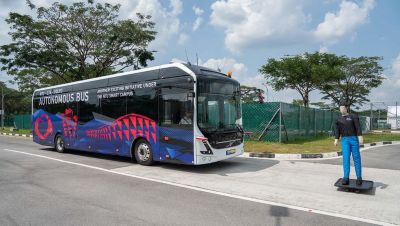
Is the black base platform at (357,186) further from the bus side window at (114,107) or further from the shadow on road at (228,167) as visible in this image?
the bus side window at (114,107)

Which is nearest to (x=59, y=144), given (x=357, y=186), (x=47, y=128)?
(x=47, y=128)

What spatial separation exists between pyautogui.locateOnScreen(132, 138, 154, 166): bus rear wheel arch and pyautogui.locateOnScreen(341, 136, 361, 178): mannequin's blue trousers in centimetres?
563

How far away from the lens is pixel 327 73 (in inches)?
1196

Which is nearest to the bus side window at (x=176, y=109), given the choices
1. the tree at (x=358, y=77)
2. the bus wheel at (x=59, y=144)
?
the bus wheel at (x=59, y=144)

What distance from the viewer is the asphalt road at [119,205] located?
Result: 5508 millimetres

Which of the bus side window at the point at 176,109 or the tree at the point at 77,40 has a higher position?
the tree at the point at 77,40

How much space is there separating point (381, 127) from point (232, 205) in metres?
51.3

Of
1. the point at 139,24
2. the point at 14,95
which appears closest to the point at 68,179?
the point at 139,24

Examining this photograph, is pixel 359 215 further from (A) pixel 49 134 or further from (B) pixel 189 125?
(A) pixel 49 134

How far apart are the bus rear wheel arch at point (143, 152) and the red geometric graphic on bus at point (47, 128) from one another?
21.0 feet

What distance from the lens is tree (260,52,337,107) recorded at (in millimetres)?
31559

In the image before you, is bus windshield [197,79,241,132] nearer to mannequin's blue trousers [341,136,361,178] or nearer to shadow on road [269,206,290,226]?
mannequin's blue trousers [341,136,361,178]

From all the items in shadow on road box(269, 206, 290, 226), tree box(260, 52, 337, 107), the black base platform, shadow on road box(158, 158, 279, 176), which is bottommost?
shadow on road box(269, 206, 290, 226)

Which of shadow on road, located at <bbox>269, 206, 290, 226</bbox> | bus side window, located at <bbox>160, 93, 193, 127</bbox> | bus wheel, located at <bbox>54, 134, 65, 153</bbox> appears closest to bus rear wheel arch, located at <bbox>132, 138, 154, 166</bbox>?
bus side window, located at <bbox>160, 93, 193, 127</bbox>
